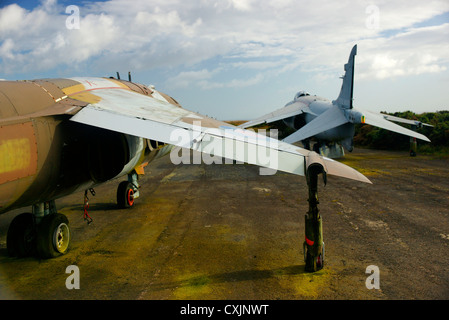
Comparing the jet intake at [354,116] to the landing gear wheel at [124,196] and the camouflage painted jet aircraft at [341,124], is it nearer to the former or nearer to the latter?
the camouflage painted jet aircraft at [341,124]

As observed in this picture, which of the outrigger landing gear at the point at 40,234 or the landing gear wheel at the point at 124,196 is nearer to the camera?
the outrigger landing gear at the point at 40,234

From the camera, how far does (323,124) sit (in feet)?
59.3

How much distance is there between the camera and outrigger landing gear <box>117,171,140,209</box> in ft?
36.2

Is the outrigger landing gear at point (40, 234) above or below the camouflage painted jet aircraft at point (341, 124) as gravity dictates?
below

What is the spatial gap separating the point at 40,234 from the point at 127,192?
4298 millimetres

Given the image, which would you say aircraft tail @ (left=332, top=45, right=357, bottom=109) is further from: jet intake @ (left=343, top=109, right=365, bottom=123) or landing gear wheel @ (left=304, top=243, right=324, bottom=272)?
landing gear wheel @ (left=304, top=243, right=324, bottom=272)

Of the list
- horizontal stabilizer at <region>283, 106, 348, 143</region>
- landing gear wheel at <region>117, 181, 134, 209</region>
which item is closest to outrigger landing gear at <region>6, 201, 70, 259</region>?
landing gear wheel at <region>117, 181, 134, 209</region>

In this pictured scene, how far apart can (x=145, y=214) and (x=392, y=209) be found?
25.7 feet

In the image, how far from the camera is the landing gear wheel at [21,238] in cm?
711

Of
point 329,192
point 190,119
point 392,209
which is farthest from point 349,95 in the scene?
point 190,119

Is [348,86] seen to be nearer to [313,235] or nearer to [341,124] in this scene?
[341,124]

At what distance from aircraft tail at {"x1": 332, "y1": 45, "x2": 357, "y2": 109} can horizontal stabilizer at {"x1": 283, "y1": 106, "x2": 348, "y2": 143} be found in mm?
470

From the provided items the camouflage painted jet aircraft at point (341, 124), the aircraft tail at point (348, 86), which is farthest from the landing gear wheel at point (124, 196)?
the aircraft tail at point (348, 86)
